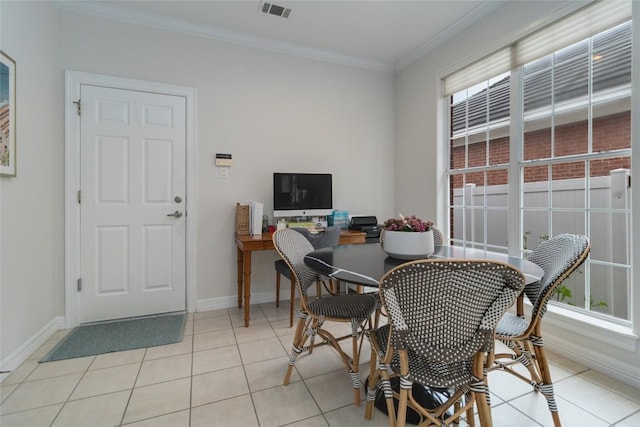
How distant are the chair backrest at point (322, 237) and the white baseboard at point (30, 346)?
207cm

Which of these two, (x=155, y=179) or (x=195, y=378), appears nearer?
(x=195, y=378)

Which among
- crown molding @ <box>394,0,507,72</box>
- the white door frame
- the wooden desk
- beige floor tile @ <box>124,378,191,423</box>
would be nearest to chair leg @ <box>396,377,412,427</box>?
beige floor tile @ <box>124,378,191,423</box>

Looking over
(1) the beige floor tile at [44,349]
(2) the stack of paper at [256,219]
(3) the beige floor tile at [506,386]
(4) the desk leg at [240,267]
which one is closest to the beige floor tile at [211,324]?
(4) the desk leg at [240,267]

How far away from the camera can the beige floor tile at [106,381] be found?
1770 mm

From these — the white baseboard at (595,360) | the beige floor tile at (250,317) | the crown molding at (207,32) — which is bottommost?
the beige floor tile at (250,317)

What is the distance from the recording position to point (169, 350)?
227 cm

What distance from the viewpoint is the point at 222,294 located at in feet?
10.4

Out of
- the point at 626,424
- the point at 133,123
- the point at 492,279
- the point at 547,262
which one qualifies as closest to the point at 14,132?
the point at 133,123

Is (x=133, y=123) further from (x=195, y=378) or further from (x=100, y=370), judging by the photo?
(x=195, y=378)

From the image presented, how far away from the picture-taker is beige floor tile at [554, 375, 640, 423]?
157 cm

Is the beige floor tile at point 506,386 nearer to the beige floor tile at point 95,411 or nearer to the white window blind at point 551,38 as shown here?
the beige floor tile at point 95,411

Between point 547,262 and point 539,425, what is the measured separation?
810 mm

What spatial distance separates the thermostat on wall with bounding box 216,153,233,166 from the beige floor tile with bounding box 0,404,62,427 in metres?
2.19

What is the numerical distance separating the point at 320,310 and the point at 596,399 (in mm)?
1628
